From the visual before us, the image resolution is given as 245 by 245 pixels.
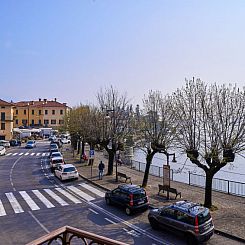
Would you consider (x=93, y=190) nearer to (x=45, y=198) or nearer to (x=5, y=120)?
(x=45, y=198)

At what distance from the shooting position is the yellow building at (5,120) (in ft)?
263

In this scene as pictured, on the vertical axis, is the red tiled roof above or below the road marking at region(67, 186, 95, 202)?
above

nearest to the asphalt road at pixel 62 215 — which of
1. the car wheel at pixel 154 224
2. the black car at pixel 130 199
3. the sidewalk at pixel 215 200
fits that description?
the car wheel at pixel 154 224

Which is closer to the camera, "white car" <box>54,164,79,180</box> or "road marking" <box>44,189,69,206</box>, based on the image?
"road marking" <box>44,189,69,206</box>

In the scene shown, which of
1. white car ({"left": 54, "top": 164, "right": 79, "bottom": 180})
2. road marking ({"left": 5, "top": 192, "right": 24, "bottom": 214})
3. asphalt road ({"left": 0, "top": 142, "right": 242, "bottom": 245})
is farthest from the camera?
white car ({"left": 54, "top": 164, "right": 79, "bottom": 180})

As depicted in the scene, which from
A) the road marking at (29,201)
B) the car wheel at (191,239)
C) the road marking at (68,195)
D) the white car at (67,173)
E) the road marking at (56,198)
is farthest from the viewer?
the white car at (67,173)

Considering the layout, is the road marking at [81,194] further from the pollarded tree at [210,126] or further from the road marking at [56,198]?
the pollarded tree at [210,126]

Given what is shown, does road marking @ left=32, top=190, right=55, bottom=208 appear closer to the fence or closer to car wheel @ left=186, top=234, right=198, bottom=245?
car wheel @ left=186, top=234, right=198, bottom=245

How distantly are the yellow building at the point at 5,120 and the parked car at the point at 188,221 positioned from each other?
71.5m

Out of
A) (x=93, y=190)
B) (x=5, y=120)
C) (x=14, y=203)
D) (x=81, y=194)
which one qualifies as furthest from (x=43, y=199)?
(x=5, y=120)

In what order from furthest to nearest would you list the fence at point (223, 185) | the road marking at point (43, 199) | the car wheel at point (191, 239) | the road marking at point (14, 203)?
the fence at point (223, 185), the road marking at point (43, 199), the road marking at point (14, 203), the car wheel at point (191, 239)

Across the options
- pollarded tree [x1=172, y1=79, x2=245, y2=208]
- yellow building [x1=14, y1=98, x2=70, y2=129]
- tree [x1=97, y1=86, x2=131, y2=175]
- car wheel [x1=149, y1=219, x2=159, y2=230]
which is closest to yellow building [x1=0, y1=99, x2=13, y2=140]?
yellow building [x1=14, y1=98, x2=70, y2=129]

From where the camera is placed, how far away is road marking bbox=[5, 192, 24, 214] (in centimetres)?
1943

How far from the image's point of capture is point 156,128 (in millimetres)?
24969
